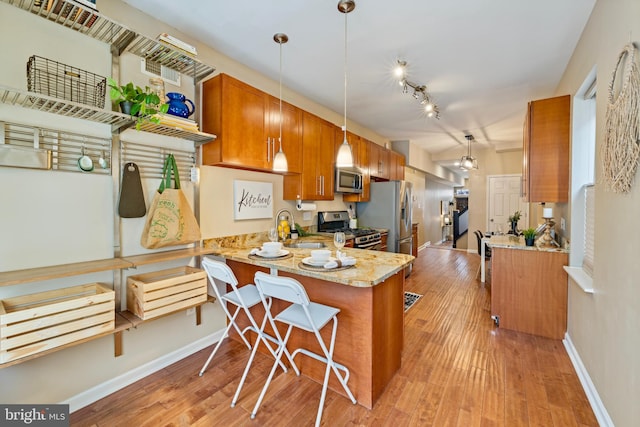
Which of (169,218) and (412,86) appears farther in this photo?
(412,86)

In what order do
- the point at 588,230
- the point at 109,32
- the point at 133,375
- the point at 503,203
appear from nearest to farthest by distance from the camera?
the point at 109,32 → the point at 133,375 → the point at 588,230 → the point at 503,203

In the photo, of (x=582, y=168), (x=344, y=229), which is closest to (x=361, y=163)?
(x=344, y=229)

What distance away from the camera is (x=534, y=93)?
3475 millimetres

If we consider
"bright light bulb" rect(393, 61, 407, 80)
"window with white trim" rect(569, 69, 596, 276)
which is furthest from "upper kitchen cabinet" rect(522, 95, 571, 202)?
"bright light bulb" rect(393, 61, 407, 80)

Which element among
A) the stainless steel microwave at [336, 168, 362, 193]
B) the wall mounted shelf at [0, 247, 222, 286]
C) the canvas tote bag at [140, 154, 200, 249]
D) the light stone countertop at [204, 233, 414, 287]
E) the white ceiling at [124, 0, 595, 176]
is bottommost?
the light stone countertop at [204, 233, 414, 287]

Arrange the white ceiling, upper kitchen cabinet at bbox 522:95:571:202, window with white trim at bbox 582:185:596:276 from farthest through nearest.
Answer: upper kitchen cabinet at bbox 522:95:571:202, window with white trim at bbox 582:185:596:276, the white ceiling

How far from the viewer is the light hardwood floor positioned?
1.68 metres

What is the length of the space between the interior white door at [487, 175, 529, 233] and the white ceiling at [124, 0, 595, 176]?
3.63m

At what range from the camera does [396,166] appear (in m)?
5.64

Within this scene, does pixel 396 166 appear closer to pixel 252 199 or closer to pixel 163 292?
pixel 252 199

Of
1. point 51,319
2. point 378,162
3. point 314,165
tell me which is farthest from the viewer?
point 378,162

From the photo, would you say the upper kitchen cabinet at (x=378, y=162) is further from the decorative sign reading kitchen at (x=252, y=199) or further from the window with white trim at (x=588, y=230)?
the window with white trim at (x=588, y=230)

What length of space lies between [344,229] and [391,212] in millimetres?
871

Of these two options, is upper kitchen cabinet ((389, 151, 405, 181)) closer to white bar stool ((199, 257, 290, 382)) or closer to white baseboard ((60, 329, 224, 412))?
white bar stool ((199, 257, 290, 382))
